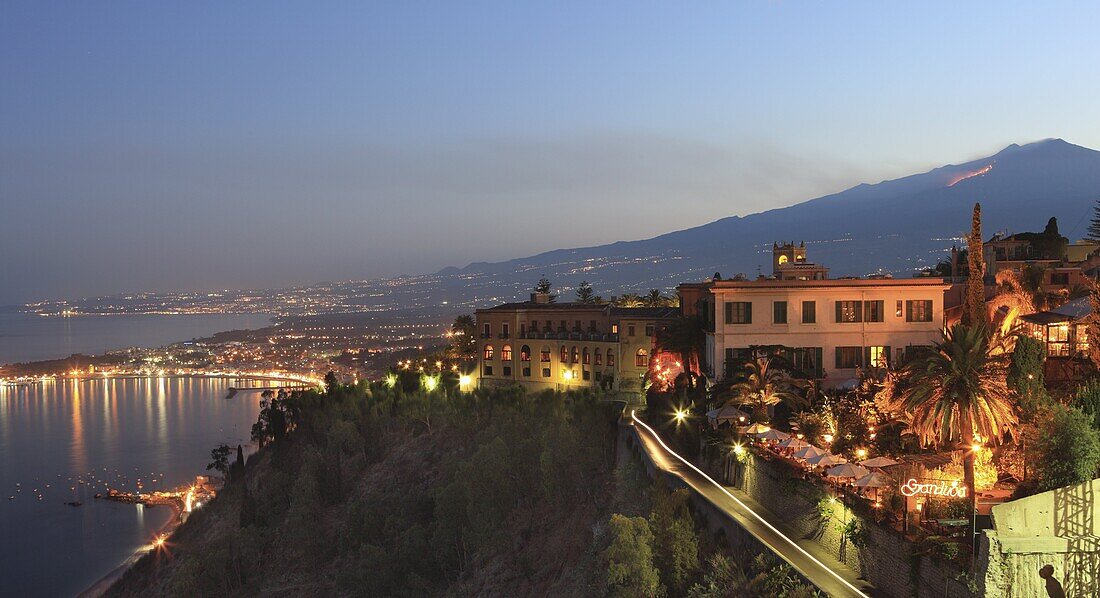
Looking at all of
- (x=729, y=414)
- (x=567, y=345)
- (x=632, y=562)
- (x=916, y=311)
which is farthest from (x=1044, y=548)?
(x=567, y=345)

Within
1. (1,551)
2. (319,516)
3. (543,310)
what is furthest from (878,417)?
(1,551)

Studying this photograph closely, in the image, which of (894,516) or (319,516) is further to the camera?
(319,516)

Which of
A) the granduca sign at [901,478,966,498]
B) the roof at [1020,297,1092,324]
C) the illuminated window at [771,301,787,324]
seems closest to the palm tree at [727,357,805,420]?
the illuminated window at [771,301,787,324]

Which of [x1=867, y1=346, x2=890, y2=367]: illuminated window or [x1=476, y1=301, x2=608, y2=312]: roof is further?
[x1=476, y1=301, x2=608, y2=312]: roof

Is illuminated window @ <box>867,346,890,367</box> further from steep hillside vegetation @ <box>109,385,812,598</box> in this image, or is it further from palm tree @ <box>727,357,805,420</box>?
steep hillside vegetation @ <box>109,385,812,598</box>

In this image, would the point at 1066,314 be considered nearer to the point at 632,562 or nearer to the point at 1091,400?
the point at 1091,400

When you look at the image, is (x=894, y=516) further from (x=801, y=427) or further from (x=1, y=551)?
(x=1, y=551)
